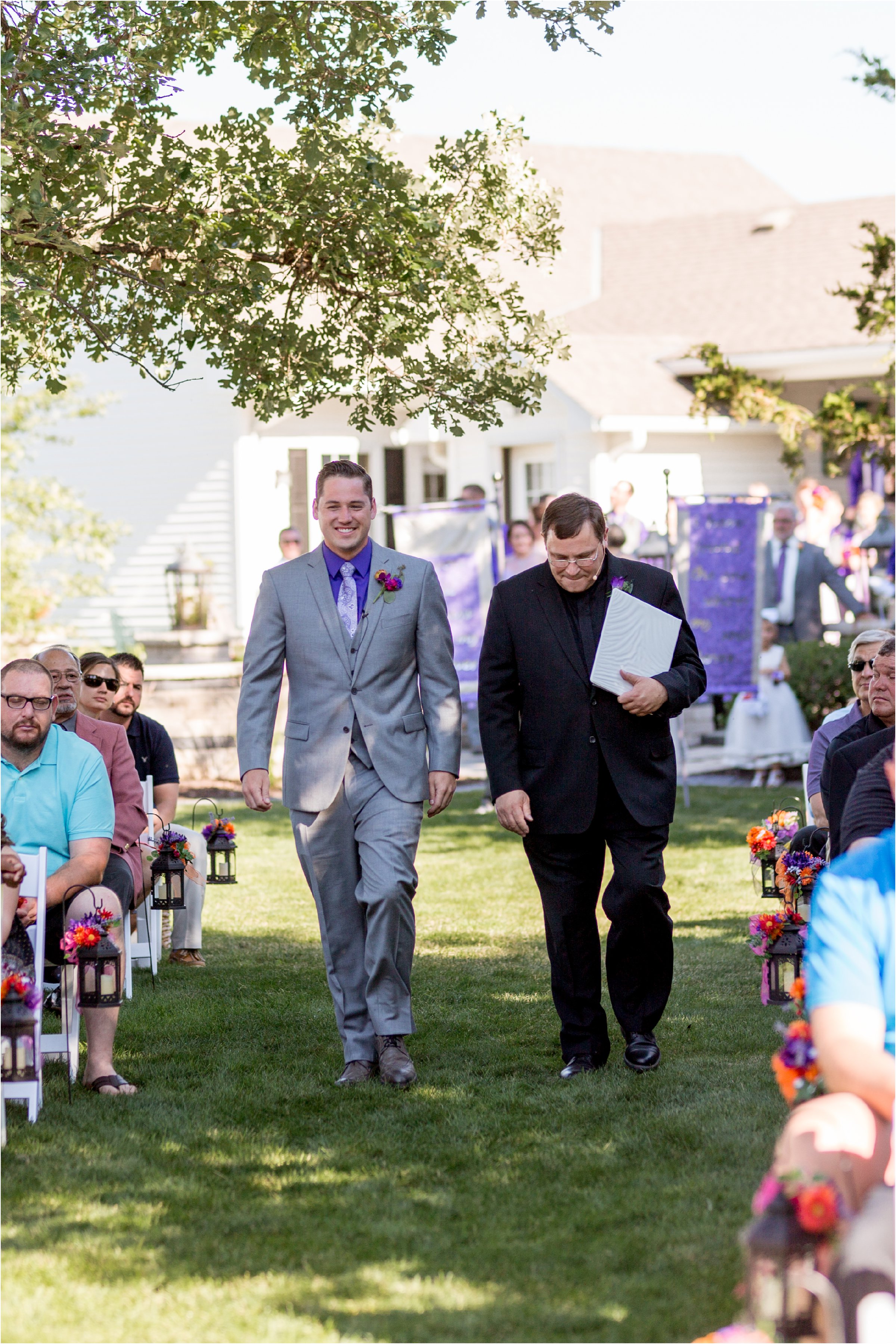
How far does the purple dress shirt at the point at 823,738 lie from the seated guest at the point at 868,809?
239 cm

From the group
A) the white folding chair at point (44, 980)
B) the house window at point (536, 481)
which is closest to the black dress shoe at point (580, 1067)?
the white folding chair at point (44, 980)

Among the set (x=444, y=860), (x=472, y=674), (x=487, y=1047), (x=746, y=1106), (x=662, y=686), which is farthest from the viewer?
(x=472, y=674)

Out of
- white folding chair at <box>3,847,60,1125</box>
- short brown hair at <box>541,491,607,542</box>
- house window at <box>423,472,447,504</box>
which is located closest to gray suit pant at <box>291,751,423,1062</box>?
white folding chair at <box>3,847,60,1125</box>

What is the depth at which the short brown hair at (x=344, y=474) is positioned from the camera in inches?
226

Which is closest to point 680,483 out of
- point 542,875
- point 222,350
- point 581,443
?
point 581,443

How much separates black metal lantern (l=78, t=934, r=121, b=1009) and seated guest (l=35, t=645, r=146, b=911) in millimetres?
737

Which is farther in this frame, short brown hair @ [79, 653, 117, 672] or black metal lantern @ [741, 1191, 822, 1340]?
Answer: short brown hair @ [79, 653, 117, 672]

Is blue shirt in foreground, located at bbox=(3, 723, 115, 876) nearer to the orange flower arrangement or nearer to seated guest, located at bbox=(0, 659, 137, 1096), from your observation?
seated guest, located at bbox=(0, 659, 137, 1096)

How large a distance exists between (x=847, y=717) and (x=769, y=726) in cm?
701

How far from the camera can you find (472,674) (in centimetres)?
1349

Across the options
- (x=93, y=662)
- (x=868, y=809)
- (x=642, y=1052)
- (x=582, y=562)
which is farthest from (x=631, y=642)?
(x=93, y=662)

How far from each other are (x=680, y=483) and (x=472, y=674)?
26.9 ft

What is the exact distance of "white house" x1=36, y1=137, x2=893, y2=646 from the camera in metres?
20.2

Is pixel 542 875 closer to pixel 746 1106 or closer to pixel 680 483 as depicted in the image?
pixel 746 1106
